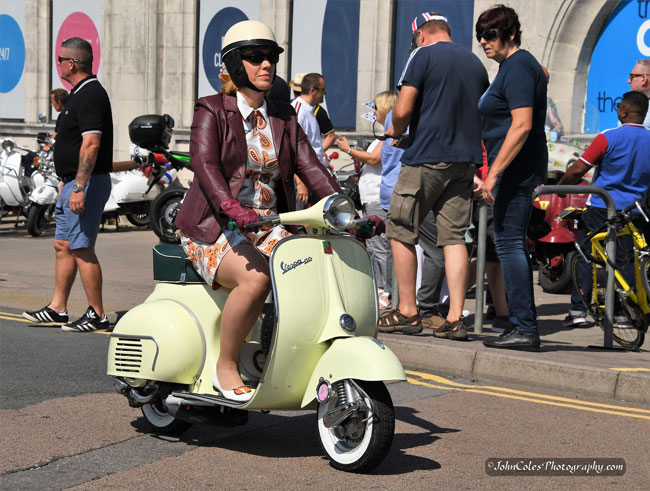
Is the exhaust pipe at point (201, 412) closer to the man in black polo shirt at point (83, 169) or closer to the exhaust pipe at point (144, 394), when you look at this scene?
A: the exhaust pipe at point (144, 394)

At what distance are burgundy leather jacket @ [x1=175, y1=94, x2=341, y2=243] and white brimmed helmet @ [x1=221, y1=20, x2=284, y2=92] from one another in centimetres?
12

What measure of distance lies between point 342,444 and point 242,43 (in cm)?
179

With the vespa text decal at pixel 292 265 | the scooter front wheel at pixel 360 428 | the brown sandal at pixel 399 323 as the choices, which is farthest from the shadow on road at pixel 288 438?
the brown sandal at pixel 399 323

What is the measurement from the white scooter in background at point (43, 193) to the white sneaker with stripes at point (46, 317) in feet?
23.1

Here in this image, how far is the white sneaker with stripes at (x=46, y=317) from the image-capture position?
8414 millimetres

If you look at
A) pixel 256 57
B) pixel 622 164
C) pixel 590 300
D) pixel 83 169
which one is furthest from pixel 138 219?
pixel 256 57

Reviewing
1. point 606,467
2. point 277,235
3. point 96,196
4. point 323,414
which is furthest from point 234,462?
point 96,196

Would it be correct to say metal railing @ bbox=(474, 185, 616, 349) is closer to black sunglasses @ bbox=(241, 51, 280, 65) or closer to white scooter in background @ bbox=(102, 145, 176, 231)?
black sunglasses @ bbox=(241, 51, 280, 65)

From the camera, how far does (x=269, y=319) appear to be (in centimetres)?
490

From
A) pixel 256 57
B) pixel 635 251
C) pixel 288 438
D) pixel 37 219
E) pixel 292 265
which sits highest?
pixel 256 57

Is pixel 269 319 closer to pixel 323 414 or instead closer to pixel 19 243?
pixel 323 414

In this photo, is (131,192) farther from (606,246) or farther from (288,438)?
(288,438)

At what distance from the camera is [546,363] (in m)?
6.75

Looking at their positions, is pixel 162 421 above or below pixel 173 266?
below
